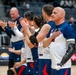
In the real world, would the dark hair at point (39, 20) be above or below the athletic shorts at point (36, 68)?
above

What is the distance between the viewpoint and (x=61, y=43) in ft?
17.7

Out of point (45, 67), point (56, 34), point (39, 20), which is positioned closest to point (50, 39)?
point (56, 34)

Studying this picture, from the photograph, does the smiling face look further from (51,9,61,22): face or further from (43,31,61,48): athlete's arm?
(43,31,61,48): athlete's arm

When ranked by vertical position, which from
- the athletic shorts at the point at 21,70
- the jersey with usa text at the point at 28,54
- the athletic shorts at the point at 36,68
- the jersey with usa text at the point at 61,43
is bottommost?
the athletic shorts at the point at 21,70

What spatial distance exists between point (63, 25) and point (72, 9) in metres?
15.2

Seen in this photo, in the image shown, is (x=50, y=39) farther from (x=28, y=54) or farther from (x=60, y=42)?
(x=28, y=54)

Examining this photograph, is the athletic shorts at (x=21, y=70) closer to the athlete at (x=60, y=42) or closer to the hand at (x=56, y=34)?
the athlete at (x=60, y=42)

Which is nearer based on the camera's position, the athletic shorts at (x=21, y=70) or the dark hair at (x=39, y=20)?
the dark hair at (x=39, y=20)

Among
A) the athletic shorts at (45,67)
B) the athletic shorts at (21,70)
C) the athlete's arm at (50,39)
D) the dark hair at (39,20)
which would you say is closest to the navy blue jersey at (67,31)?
the athlete's arm at (50,39)

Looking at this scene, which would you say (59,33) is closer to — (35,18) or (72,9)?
(35,18)

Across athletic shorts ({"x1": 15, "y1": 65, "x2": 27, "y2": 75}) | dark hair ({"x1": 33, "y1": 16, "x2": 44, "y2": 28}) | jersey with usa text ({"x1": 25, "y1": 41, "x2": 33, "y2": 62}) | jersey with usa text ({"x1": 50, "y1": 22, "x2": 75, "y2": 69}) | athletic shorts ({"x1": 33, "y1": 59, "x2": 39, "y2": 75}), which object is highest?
dark hair ({"x1": 33, "y1": 16, "x2": 44, "y2": 28})

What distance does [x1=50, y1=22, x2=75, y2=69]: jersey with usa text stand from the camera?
17.5 ft

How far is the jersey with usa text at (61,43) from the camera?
5.32 meters

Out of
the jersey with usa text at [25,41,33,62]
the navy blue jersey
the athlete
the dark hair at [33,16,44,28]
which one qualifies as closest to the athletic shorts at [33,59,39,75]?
the jersey with usa text at [25,41,33,62]
